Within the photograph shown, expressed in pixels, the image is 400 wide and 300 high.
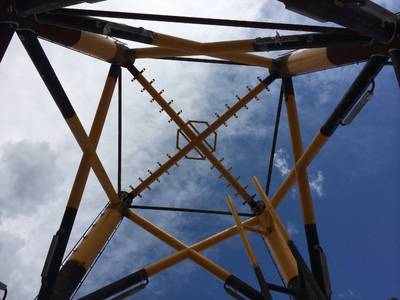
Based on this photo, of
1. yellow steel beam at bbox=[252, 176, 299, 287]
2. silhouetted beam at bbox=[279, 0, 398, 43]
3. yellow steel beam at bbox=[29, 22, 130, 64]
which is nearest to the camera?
silhouetted beam at bbox=[279, 0, 398, 43]

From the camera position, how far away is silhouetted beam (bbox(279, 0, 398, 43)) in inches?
368

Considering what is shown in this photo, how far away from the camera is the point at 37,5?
1086 cm

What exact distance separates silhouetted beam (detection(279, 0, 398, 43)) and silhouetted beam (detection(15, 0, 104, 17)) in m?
4.19

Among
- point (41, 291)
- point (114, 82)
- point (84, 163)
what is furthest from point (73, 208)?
point (114, 82)

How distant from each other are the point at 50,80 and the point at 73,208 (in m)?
3.89

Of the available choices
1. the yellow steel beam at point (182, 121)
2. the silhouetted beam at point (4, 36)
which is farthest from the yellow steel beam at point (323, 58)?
the silhouetted beam at point (4, 36)

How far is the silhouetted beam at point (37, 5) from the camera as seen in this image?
1029 cm

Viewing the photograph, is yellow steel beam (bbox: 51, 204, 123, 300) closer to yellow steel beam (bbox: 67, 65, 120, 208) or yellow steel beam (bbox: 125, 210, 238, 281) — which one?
yellow steel beam (bbox: 125, 210, 238, 281)

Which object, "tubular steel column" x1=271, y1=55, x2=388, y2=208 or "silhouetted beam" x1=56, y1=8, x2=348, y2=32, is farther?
"tubular steel column" x1=271, y1=55, x2=388, y2=208

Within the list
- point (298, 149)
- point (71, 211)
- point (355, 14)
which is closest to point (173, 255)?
point (71, 211)

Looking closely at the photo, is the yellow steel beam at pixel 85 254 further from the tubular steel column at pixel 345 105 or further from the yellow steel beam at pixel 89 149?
the tubular steel column at pixel 345 105

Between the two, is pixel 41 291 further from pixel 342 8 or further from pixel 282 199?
pixel 342 8

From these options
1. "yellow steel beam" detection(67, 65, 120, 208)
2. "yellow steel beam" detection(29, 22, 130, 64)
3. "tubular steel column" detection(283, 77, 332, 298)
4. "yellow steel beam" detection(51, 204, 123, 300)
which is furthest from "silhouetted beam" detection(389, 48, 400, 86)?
"yellow steel beam" detection(51, 204, 123, 300)

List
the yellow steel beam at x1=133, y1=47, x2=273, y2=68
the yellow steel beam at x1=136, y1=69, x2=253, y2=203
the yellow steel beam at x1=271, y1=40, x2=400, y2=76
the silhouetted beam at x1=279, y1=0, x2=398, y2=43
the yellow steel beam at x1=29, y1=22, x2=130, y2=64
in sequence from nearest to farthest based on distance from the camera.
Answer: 1. the silhouetted beam at x1=279, y1=0, x2=398, y2=43
2. the yellow steel beam at x1=271, y1=40, x2=400, y2=76
3. the yellow steel beam at x1=29, y1=22, x2=130, y2=64
4. the yellow steel beam at x1=133, y1=47, x2=273, y2=68
5. the yellow steel beam at x1=136, y1=69, x2=253, y2=203
